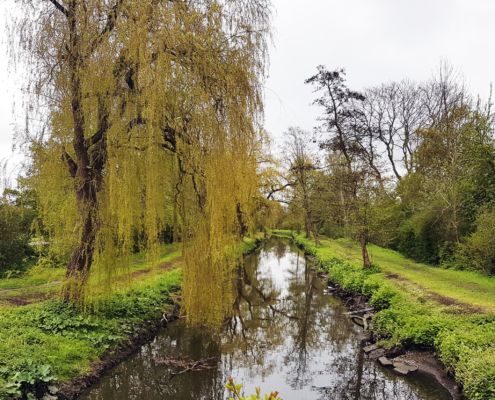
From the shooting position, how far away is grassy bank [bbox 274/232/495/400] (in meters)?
7.26

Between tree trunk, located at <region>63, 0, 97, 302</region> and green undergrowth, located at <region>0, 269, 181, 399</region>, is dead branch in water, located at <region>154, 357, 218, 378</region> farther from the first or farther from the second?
tree trunk, located at <region>63, 0, 97, 302</region>

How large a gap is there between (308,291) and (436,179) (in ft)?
30.1

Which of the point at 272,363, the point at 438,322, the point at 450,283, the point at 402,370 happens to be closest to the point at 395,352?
the point at 402,370

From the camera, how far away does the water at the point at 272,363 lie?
26.6 feet

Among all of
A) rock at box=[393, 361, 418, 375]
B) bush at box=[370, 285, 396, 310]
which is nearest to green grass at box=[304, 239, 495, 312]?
bush at box=[370, 285, 396, 310]

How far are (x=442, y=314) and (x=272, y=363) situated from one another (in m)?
4.25

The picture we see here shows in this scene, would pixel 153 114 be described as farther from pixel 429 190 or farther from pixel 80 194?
pixel 429 190

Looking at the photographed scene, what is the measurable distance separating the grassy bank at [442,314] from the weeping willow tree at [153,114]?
4.63m

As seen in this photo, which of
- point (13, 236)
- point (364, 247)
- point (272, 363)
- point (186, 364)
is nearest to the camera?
point (186, 364)

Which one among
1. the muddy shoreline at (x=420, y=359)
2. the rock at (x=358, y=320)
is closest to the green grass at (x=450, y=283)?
the rock at (x=358, y=320)

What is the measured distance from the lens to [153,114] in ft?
25.1

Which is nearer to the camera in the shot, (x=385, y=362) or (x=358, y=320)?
(x=385, y=362)

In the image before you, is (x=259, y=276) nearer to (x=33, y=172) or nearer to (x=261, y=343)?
(x=261, y=343)

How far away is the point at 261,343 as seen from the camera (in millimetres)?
11094
